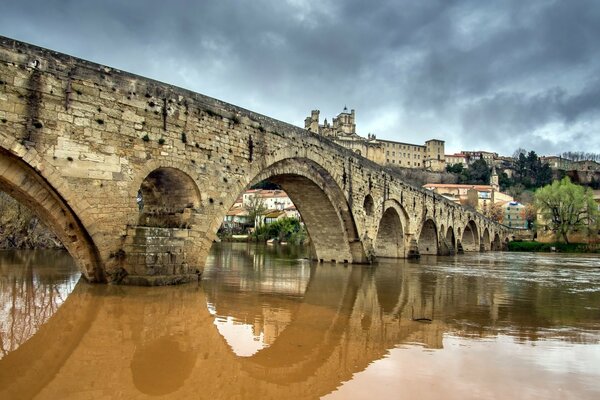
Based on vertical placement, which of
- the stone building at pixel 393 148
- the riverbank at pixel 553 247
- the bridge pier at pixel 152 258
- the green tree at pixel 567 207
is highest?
the stone building at pixel 393 148

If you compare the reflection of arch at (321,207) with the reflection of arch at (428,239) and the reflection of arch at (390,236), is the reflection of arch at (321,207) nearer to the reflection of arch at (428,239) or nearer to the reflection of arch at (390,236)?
the reflection of arch at (390,236)

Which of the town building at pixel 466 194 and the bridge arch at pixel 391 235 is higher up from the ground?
the town building at pixel 466 194

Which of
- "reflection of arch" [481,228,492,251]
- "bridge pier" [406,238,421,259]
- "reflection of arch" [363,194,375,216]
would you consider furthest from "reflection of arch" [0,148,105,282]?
"reflection of arch" [481,228,492,251]

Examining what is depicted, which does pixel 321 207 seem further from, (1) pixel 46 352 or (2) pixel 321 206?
(1) pixel 46 352

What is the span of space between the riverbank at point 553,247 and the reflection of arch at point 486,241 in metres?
4.66

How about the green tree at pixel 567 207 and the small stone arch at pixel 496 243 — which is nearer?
the green tree at pixel 567 207

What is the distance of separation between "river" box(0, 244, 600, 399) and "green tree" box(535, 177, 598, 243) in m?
45.7

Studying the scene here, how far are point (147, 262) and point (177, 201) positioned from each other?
2.40 metres

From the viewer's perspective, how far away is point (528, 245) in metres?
57.8

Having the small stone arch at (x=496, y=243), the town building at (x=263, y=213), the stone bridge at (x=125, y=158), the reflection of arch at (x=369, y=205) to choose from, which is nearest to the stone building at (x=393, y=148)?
the town building at (x=263, y=213)

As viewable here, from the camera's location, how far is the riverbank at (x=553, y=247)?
5134 centimetres

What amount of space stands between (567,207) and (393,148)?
210 feet

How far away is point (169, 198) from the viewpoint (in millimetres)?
12555

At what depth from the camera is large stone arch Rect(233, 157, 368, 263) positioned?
56.7ft
